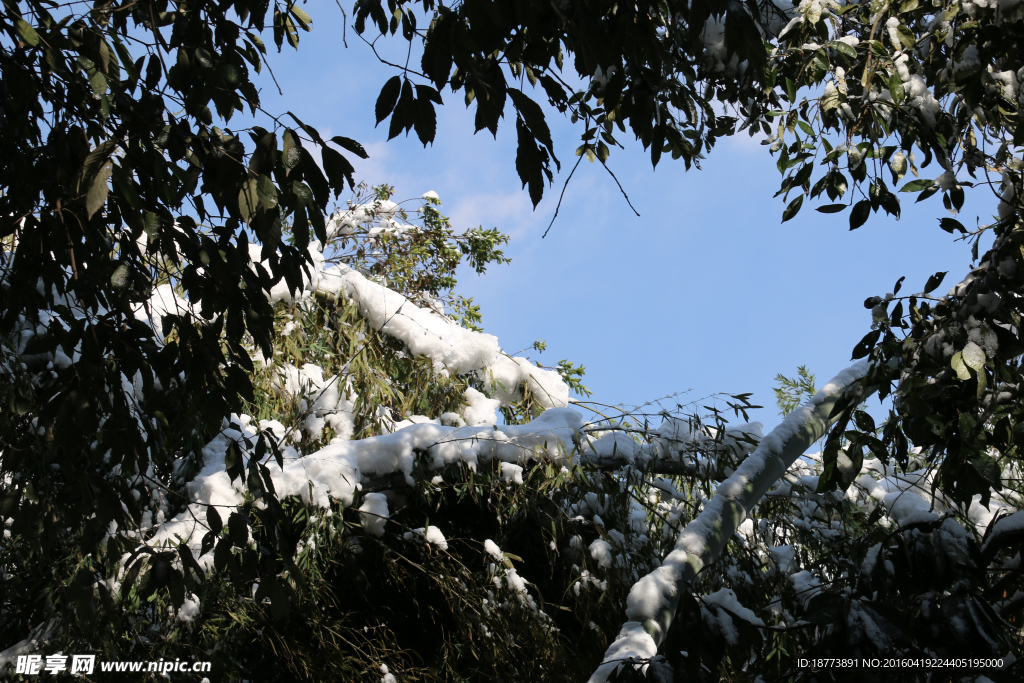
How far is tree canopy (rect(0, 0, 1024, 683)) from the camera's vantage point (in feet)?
4.63

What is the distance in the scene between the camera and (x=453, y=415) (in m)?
3.64

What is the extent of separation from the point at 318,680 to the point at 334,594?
0.34m

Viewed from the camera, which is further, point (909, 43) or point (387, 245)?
point (387, 245)

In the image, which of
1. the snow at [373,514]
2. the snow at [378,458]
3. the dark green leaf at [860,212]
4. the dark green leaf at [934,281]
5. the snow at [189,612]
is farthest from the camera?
the snow at [373,514]

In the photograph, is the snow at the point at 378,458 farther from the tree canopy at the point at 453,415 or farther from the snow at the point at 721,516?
the snow at the point at 721,516

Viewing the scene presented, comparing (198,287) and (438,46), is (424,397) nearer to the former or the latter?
(198,287)

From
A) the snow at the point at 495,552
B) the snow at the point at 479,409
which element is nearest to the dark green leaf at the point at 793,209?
the snow at the point at 495,552

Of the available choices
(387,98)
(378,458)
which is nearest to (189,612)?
(378,458)

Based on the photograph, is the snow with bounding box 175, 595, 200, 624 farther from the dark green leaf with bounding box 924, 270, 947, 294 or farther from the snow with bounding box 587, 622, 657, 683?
the dark green leaf with bounding box 924, 270, 947, 294

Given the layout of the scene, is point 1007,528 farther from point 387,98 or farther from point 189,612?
point 189,612

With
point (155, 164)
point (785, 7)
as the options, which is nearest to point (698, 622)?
point (155, 164)

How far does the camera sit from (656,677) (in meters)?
1.15

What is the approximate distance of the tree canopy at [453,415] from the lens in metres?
1.41

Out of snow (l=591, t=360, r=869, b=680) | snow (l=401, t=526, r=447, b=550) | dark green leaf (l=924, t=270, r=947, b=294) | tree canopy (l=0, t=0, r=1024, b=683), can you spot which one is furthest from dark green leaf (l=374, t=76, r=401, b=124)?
snow (l=401, t=526, r=447, b=550)
